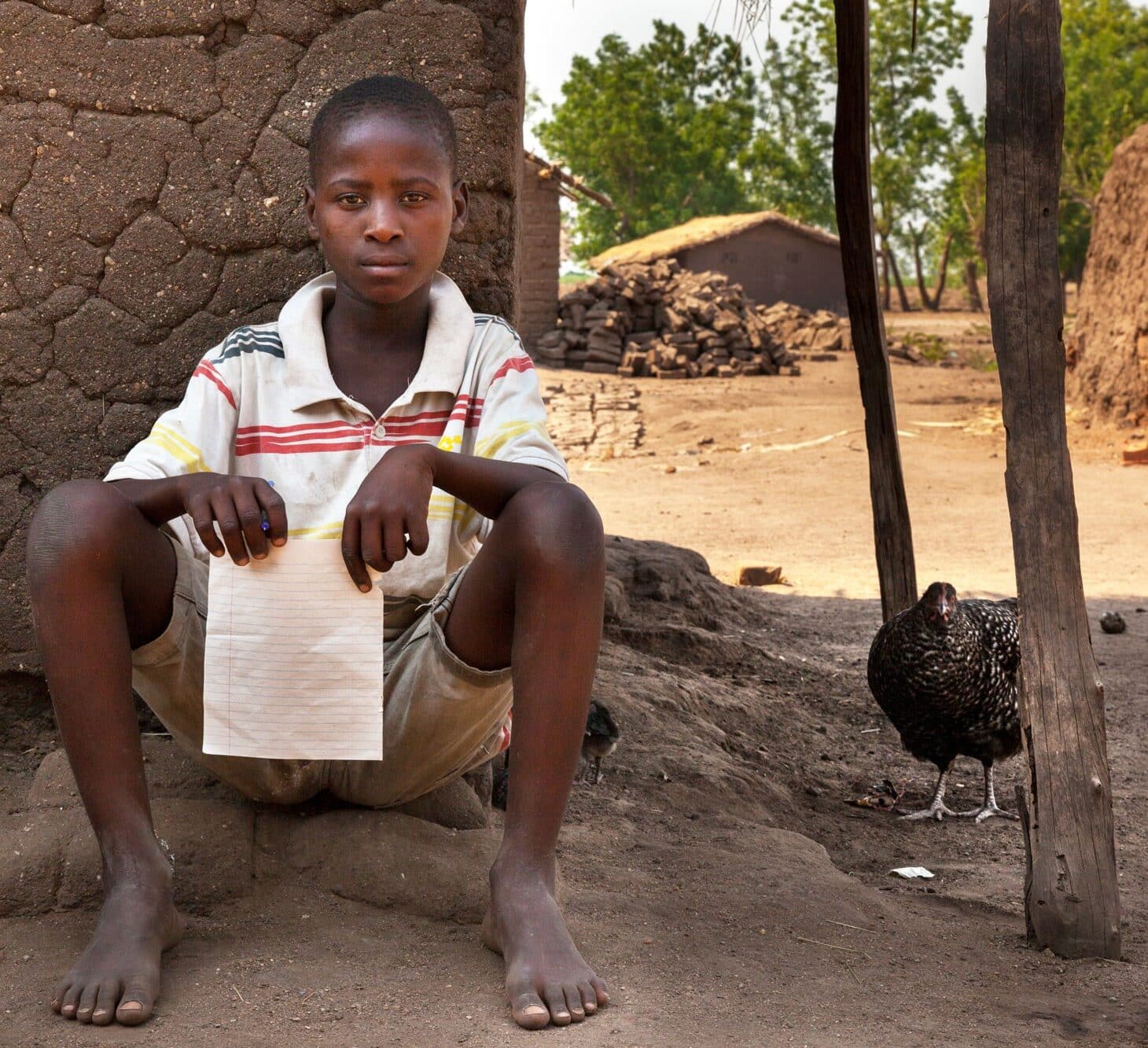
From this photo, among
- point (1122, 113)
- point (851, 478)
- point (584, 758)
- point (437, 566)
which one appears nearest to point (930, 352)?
point (851, 478)

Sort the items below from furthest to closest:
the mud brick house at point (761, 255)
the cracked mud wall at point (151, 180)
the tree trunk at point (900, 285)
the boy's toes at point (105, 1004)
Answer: the tree trunk at point (900, 285)
the mud brick house at point (761, 255)
the cracked mud wall at point (151, 180)
the boy's toes at point (105, 1004)

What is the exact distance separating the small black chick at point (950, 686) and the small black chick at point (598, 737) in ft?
3.45

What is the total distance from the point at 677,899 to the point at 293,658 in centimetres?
95

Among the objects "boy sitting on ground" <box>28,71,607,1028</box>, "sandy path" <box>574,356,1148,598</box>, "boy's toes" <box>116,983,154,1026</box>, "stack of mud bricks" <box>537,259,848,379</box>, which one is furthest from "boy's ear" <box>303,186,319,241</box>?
"stack of mud bricks" <box>537,259,848,379</box>

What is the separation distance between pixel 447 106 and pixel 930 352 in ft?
56.6

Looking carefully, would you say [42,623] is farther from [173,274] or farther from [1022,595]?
[1022,595]

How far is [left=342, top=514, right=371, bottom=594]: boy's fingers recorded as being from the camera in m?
1.91

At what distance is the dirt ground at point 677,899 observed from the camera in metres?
1.88

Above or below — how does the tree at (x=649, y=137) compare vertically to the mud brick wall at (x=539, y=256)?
above

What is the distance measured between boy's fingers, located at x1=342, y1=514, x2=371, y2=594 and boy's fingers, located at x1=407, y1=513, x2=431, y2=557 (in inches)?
→ 3.0

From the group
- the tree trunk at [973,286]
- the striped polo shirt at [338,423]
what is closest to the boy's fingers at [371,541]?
the striped polo shirt at [338,423]

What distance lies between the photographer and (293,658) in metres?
2.01

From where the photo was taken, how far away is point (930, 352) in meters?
19.0

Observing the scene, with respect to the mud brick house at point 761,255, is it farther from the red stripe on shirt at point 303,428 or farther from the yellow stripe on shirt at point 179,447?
the yellow stripe on shirt at point 179,447
